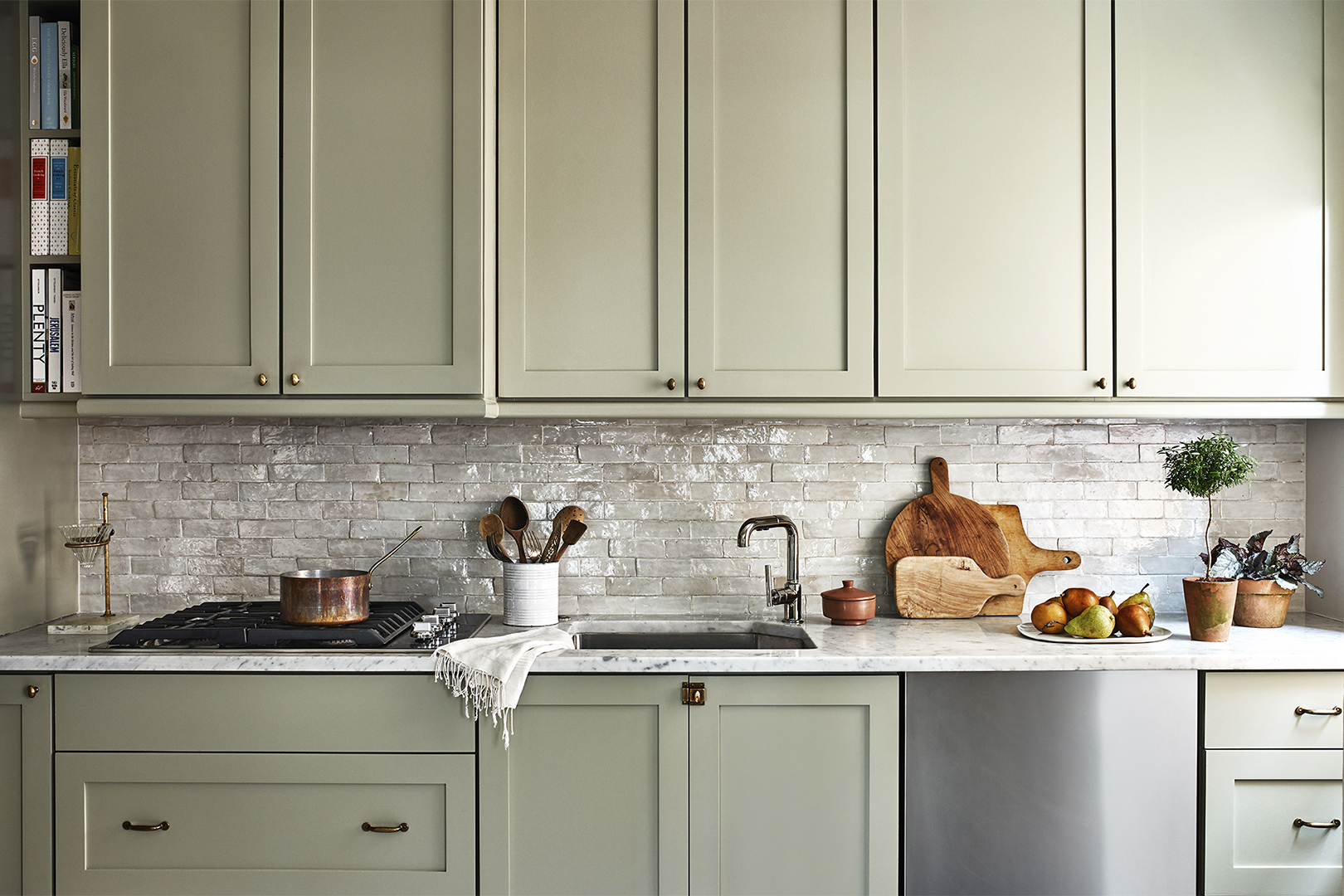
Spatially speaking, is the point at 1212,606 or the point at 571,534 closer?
the point at 1212,606

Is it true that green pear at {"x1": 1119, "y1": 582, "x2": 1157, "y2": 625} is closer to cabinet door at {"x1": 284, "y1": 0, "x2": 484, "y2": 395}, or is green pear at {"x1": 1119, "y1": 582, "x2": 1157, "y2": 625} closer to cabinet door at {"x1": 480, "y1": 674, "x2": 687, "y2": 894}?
cabinet door at {"x1": 480, "y1": 674, "x2": 687, "y2": 894}

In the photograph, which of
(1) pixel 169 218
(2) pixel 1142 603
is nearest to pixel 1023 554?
(2) pixel 1142 603

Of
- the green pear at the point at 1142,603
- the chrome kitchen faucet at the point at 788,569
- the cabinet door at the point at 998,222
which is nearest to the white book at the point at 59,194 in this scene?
the chrome kitchen faucet at the point at 788,569

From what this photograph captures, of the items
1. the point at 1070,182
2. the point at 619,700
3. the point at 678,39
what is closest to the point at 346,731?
the point at 619,700

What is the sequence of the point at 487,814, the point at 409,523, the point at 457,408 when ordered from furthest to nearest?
the point at 409,523, the point at 457,408, the point at 487,814

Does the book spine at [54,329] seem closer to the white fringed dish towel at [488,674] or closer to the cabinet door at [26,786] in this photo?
the cabinet door at [26,786]

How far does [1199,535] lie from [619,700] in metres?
1.77

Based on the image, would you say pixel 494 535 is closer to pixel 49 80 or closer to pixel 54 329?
pixel 54 329

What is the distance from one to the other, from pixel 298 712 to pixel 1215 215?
97.6 inches

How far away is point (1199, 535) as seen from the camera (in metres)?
2.48

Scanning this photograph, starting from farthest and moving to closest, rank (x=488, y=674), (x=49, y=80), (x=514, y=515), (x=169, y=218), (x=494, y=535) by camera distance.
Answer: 1. (x=514, y=515)
2. (x=494, y=535)
3. (x=49, y=80)
4. (x=169, y=218)
5. (x=488, y=674)

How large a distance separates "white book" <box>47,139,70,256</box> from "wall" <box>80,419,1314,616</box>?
0.55 m

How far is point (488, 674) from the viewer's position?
1.86 meters

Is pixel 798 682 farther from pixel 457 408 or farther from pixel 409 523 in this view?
pixel 409 523
